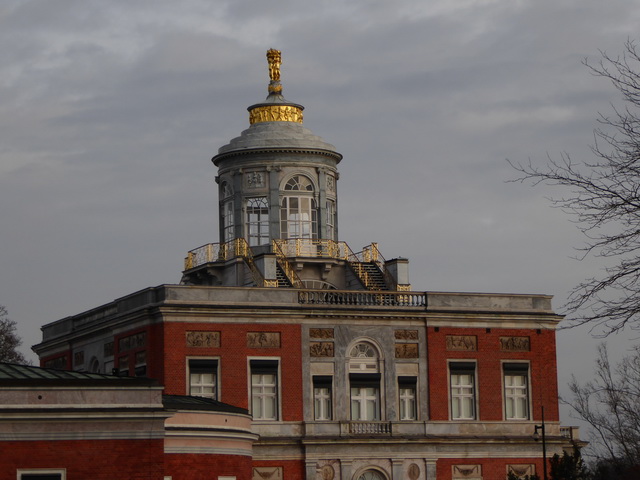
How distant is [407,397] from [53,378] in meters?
26.9

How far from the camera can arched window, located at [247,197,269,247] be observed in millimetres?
72688

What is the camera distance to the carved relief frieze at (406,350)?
69938mm

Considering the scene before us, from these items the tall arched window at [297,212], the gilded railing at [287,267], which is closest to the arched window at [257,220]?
the tall arched window at [297,212]

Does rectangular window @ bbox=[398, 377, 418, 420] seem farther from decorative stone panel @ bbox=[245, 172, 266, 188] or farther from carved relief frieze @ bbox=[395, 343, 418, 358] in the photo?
decorative stone panel @ bbox=[245, 172, 266, 188]

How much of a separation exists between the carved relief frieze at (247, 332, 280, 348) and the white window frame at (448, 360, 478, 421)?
26.1ft

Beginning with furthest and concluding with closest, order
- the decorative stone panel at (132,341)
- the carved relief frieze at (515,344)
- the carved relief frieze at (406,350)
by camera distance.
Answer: the carved relief frieze at (515,344) → the carved relief frieze at (406,350) → the decorative stone panel at (132,341)

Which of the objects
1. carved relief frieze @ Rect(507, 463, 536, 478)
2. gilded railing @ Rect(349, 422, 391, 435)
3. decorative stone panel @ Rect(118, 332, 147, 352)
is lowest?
carved relief frieze @ Rect(507, 463, 536, 478)

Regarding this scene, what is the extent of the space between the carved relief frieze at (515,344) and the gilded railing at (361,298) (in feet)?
12.9

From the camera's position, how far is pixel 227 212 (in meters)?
74.3

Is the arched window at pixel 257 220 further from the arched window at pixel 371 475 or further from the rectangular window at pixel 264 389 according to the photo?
the arched window at pixel 371 475

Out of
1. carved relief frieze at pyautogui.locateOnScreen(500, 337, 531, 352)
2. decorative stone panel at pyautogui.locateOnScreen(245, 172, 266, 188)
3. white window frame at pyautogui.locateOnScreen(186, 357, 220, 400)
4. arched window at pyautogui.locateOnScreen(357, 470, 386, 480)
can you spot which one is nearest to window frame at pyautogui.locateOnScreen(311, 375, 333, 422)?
arched window at pyautogui.locateOnScreen(357, 470, 386, 480)

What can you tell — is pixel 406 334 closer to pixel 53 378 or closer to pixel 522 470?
pixel 522 470

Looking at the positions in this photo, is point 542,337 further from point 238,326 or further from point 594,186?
point 594,186

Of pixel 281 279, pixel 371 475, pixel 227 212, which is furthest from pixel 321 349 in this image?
pixel 227 212
